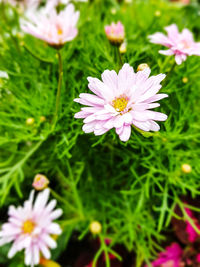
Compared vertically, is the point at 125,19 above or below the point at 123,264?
above

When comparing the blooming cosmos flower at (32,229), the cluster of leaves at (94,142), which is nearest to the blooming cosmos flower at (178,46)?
the cluster of leaves at (94,142)

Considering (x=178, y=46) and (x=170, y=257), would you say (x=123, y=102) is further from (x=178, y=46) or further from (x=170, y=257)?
(x=170, y=257)

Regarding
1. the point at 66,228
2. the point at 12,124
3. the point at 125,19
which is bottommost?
the point at 66,228

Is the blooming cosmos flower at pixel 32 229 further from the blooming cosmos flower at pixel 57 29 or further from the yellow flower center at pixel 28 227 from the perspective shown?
the blooming cosmos flower at pixel 57 29

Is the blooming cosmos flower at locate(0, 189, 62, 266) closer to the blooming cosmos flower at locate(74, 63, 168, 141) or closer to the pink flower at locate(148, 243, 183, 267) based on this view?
the blooming cosmos flower at locate(74, 63, 168, 141)

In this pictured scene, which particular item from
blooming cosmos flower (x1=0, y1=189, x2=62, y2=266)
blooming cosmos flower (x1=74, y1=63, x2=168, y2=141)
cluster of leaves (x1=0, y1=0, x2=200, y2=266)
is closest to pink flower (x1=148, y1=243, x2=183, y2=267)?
cluster of leaves (x1=0, y1=0, x2=200, y2=266)

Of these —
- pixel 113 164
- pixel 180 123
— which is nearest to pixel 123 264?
pixel 113 164

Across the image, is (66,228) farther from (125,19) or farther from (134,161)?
(125,19)
